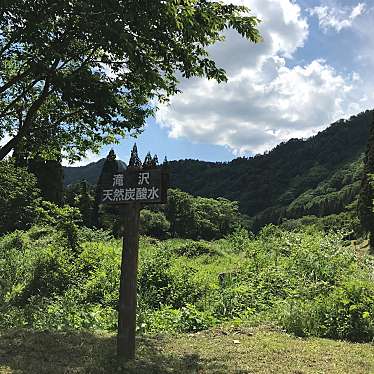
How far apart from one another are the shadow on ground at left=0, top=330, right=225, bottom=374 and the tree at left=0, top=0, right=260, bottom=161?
3102 mm

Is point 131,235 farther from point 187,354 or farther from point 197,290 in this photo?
point 197,290

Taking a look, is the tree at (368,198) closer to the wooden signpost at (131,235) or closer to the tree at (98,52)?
the tree at (98,52)

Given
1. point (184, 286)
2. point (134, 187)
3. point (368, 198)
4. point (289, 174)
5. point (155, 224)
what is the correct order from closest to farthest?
1. point (134, 187)
2. point (184, 286)
3. point (368, 198)
4. point (155, 224)
5. point (289, 174)

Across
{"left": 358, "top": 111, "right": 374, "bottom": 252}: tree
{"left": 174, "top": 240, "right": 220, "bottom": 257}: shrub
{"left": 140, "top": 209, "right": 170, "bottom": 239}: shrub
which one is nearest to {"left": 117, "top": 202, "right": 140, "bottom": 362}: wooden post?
{"left": 174, "top": 240, "right": 220, "bottom": 257}: shrub

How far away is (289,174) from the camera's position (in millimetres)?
127812

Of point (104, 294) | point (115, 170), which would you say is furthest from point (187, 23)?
point (104, 294)

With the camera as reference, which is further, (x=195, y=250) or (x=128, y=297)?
(x=195, y=250)

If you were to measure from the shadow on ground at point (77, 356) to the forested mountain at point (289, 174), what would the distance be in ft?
293

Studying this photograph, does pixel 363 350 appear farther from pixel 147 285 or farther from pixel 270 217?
pixel 270 217

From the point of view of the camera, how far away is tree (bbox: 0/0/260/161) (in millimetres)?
5129

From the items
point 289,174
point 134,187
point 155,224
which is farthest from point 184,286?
point 289,174

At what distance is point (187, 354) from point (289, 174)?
126 metres

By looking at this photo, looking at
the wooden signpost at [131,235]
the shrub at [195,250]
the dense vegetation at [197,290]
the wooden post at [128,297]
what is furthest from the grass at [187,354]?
the shrub at [195,250]

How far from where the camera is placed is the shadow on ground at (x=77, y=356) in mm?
4984
